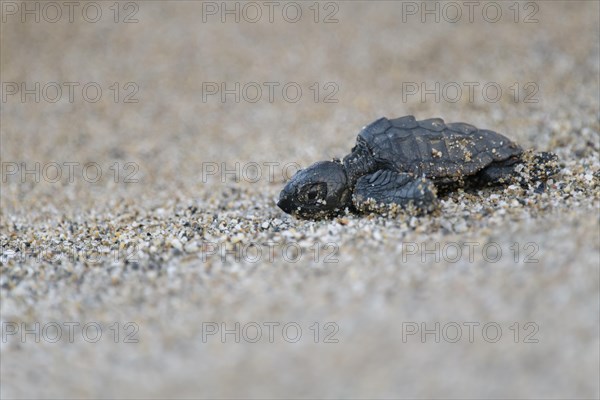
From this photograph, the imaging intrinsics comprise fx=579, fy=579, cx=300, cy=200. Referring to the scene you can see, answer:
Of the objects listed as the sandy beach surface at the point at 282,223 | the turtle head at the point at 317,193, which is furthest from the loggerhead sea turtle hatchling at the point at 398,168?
the sandy beach surface at the point at 282,223

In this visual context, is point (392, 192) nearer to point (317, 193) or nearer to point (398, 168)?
point (398, 168)

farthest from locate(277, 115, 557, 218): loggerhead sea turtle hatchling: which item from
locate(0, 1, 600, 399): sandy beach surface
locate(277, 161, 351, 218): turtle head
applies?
locate(0, 1, 600, 399): sandy beach surface

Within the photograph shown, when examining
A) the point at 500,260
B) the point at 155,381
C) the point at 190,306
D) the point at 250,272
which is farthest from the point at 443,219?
the point at 155,381

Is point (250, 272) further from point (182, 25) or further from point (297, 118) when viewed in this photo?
point (182, 25)

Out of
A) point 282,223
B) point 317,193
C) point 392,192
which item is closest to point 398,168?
point 392,192

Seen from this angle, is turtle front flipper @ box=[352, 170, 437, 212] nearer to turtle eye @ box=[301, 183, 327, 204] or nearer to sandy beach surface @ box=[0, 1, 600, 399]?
sandy beach surface @ box=[0, 1, 600, 399]

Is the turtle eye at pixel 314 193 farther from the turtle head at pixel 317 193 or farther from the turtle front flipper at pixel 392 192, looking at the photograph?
the turtle front flipper at pixel 392 192
